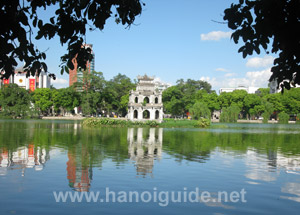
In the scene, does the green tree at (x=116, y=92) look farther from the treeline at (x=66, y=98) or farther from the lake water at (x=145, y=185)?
the lake water at (x=145, y=185)

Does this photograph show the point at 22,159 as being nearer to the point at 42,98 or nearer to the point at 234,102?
the point at 42,98

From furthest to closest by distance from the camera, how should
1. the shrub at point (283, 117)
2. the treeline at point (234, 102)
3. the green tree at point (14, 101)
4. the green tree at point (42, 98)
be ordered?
1. the green tree at point (42, 98)
2. the treeline at point (234, 102)
3. the shrub at point (283, 117)
4. the green tree at point (14, 101)

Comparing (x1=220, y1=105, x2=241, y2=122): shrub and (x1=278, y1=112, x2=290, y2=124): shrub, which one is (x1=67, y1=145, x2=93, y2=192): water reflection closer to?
(x1=220, y1=105, x2=241, y2=122): shrub

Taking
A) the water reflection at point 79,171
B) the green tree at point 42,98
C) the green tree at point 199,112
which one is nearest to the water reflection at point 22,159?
the water reflection at point 79,171

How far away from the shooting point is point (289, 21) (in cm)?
454

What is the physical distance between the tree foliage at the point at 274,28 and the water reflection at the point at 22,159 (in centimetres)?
802

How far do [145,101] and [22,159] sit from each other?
134ft

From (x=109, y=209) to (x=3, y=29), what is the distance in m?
4.23

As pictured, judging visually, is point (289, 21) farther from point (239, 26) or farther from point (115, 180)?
point (115, 180)

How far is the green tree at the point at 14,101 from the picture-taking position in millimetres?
67312

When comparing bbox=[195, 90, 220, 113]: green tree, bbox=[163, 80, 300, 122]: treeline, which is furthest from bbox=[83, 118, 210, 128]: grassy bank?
bbox=[195, 90, 220, 113]: green tree

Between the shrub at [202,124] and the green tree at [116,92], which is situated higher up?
the green tree at [116,92]

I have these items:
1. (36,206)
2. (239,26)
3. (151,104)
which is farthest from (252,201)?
(151,104)

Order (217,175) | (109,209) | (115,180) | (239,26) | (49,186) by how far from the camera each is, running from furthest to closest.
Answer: (217,175), (115,180), (49,186), (109,209), (239,26)
